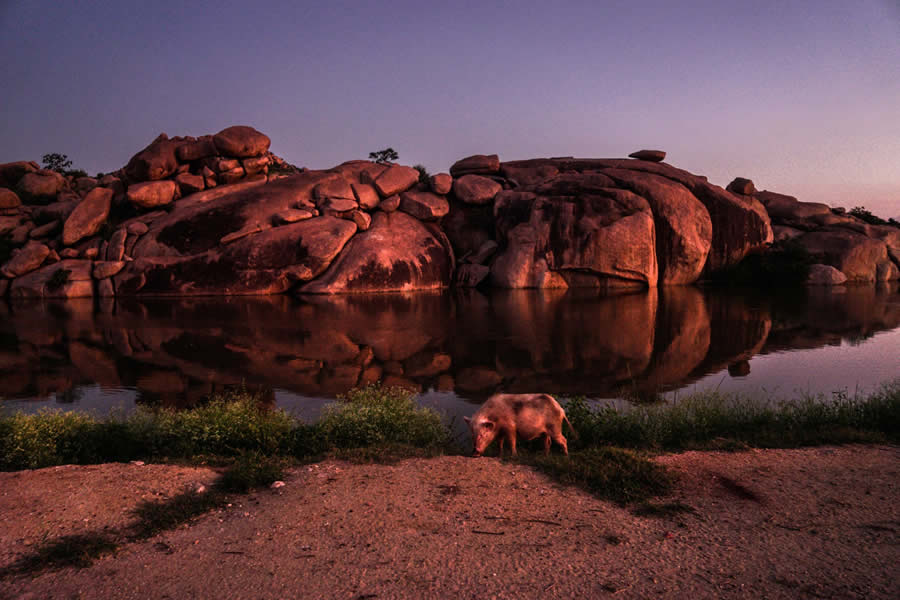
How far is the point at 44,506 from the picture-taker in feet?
17.8

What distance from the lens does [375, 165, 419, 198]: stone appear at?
123ft

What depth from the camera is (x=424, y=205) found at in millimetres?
37469

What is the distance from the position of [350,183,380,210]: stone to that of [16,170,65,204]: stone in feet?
81.7

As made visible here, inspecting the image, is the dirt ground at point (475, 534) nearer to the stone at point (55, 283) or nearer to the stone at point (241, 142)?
the stone at point (55, 283)

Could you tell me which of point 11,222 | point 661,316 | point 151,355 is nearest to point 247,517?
point 151,355

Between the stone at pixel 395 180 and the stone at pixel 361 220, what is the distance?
8.91ft

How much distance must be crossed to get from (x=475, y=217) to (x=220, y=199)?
54.7 feet

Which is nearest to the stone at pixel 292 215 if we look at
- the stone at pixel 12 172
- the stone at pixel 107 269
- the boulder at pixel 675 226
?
the stone at pixel 107 269

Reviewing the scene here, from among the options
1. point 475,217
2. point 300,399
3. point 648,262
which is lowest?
point 300,399

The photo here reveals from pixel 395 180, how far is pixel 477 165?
715 cm

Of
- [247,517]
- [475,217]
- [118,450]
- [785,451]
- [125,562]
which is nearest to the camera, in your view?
[125,562]

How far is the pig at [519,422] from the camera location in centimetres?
729

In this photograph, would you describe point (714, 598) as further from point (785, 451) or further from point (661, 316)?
point (661, 316)

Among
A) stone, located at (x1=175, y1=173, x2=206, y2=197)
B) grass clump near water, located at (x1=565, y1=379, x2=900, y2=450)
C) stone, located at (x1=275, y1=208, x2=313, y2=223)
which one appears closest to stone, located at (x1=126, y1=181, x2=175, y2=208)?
stone, located at (x1=175, y1=173, x2=206, y2=197)
